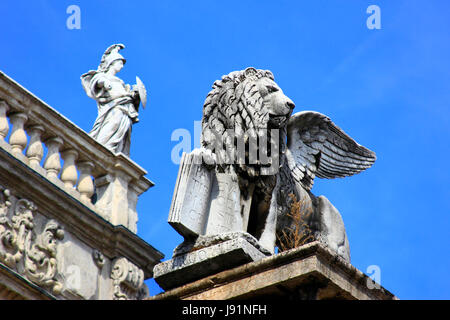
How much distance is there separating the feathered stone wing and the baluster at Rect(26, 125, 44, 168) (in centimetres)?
399

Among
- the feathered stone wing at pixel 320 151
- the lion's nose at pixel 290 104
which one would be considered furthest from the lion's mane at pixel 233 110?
the feathered stone wing at pixel 320 151

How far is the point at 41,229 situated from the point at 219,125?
462 cm

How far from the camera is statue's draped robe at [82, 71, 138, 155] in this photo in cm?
1554

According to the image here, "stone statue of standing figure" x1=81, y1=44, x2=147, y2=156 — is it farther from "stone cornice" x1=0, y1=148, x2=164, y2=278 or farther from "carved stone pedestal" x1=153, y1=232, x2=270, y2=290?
"carved stone pedestal" x1=153, y1=232, x2=270, y2=290

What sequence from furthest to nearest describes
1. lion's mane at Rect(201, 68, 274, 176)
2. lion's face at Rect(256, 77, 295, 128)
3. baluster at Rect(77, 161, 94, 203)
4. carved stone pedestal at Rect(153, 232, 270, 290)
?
baluster at Rect(77, 161, 94, 203) < lion's face at Rect(256, 77, 295, 128) < lion's mane at Rect(201, 68, 274, 176) < carved stone pedestal at Rect(153, 232, 270, 290)

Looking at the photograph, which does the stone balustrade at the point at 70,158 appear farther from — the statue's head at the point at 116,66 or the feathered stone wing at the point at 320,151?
→ the feathered stone wing at the point at 320,151

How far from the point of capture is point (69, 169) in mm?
14250

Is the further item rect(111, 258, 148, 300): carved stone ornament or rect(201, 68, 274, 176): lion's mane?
rect(111, 258, 148, 300): carved stone ornament

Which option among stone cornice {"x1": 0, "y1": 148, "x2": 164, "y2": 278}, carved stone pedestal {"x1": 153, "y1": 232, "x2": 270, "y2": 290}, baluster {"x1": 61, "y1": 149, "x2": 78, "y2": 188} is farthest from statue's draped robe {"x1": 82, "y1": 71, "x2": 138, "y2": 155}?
carved stone pedestal {"x1": 153, "y1": 232, "x2": 270, "y2": 290}

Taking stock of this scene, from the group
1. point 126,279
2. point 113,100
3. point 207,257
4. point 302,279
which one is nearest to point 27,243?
point 126,279

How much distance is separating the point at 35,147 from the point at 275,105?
4889 mm

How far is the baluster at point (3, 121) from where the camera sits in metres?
13.4

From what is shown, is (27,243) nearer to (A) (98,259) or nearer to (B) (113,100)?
(A) (98,259)
